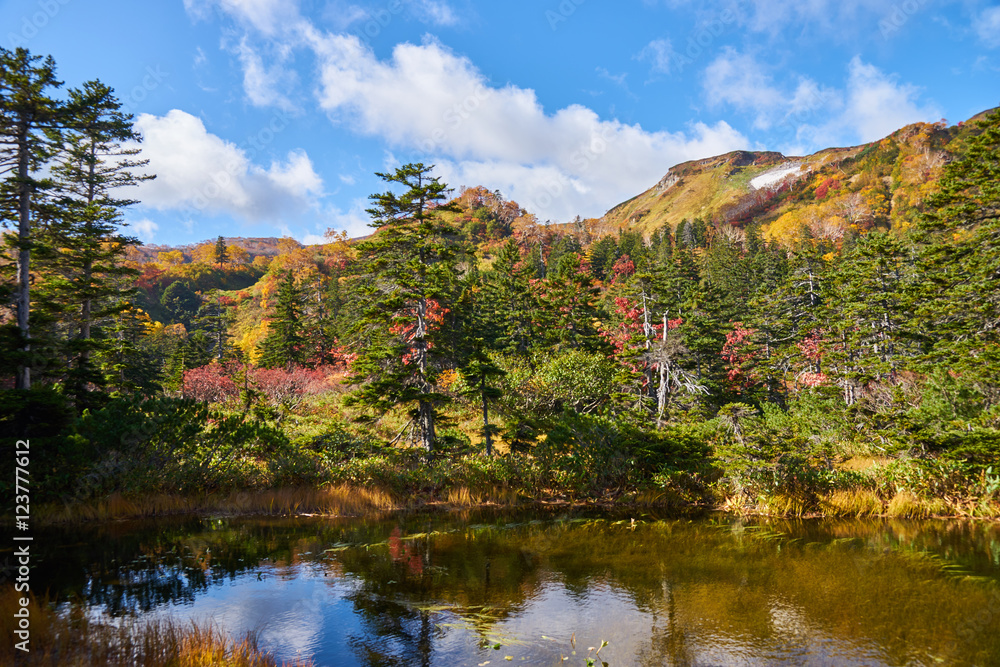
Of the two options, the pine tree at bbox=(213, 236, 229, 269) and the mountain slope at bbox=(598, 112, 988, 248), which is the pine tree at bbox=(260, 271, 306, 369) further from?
the mountain slope at bbox=(598, 112, 988, 248)

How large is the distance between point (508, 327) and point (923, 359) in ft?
92.1

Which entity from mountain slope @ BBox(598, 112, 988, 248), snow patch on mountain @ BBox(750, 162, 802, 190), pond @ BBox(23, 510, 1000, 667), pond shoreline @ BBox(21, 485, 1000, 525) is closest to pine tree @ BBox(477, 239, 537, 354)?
pond shoreline @ BBox(21, 485, 1000, 525)

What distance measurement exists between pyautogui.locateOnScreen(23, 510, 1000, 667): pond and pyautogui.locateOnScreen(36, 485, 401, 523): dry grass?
84 cm

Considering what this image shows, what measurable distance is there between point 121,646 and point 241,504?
1083 centimetres

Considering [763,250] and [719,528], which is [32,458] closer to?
[719,528]

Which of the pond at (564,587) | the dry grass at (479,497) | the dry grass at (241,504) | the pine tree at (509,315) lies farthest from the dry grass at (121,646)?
the pine tree at (509,315)

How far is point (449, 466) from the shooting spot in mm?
20281

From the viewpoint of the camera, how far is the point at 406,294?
2025cm

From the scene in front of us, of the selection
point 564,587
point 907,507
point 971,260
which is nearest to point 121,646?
point 564,587

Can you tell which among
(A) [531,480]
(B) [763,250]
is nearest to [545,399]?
(A) [531,480]

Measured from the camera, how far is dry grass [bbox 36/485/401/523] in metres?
16.2

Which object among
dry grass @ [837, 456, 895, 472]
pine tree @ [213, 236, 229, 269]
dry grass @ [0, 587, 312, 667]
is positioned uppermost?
pine tree @ [213, 236, 229, 269]

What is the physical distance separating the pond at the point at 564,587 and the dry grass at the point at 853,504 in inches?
37.5

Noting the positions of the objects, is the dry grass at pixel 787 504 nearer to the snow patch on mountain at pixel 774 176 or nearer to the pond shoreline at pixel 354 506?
the pond shoreline at pixel 354 506
